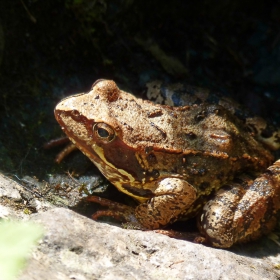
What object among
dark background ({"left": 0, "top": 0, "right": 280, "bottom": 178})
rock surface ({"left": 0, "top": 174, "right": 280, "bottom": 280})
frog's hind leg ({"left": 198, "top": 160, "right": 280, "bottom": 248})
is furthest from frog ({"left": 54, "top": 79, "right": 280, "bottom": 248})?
dark background ({"left": 0, "top": 0, "right": 280, "bottom": 178})

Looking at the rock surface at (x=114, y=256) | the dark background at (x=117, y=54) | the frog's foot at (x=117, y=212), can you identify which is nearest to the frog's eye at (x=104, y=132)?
the frog's foot at (x=117, y=212)

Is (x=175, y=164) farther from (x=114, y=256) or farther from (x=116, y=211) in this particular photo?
(x=114, y=256)

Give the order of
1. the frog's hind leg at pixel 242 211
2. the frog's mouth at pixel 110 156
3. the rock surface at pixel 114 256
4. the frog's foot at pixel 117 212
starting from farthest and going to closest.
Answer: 1. the frog's foot at pixel 117 212
2. the frog's mouth at pixel 110 156
3. the frog's hind leg at pixel 242 211
4. the rock surface at pixel 114 256

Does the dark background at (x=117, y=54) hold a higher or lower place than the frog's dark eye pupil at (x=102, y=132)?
higher

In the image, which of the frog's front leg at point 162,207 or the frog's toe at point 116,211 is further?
the frog's toe at point 116,211

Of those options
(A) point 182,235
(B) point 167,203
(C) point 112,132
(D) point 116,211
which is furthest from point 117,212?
(C) point 112,132

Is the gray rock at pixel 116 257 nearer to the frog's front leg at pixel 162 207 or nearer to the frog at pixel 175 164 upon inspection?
the frog at pixel 175 164

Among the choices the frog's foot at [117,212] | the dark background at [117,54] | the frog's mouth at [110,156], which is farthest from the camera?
the dark background at [117,54]
